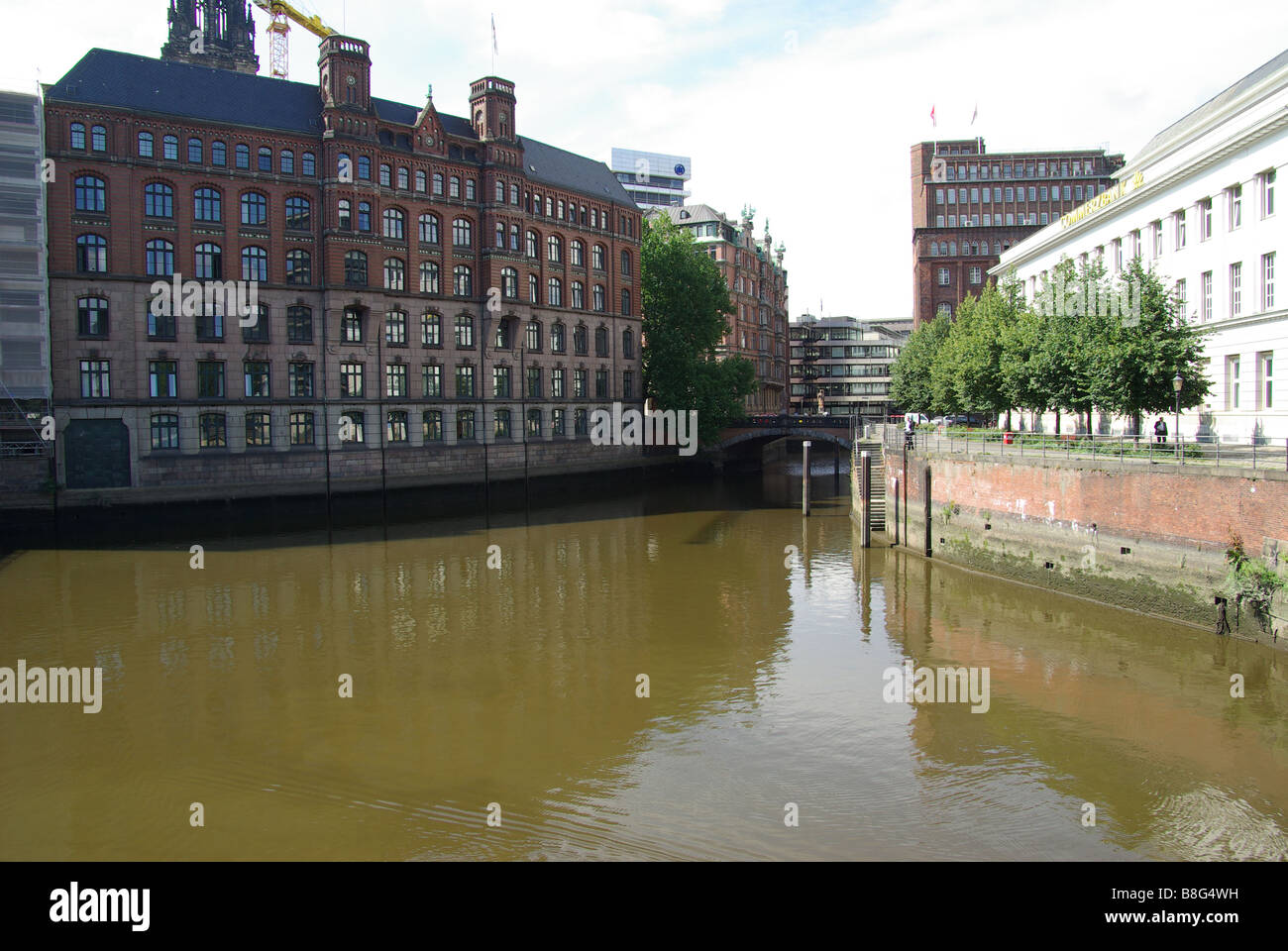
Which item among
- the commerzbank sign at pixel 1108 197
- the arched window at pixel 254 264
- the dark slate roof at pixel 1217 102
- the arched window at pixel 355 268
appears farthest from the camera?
the arched window at pixel 355 268

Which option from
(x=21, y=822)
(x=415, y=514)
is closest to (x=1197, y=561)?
(x=21, y=822)

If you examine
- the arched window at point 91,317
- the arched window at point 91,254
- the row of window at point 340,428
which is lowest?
the row of window at point 340,428

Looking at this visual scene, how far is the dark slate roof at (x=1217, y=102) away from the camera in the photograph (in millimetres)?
34656

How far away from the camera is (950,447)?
109 feet

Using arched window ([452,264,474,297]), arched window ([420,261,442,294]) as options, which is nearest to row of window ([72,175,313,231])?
arched window ([420,261,442,294])

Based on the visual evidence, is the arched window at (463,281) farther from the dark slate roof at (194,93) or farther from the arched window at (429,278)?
the dark slate roof at (194,93)

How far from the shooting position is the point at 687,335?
6719 centimetres

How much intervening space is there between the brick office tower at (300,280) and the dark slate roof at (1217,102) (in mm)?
35219

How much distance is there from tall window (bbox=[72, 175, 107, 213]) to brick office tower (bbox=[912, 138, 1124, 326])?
69.0m

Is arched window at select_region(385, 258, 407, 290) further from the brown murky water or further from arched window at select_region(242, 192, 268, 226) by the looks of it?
the brown murky water

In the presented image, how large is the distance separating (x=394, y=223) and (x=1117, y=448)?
128 feet

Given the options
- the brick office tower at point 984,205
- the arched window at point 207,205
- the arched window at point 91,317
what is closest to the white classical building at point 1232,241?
the arched window at point 207,205
